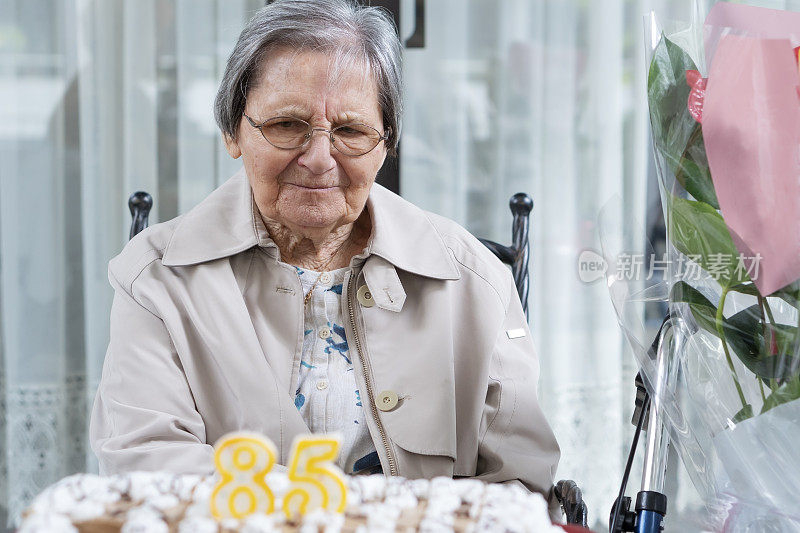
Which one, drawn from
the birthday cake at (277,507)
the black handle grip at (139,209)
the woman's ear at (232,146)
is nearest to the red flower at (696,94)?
the birthday cake at (277,507)

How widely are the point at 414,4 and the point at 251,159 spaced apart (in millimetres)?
958

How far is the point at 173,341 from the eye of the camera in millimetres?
1140

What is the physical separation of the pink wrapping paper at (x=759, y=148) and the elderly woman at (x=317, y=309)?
585 millimetres

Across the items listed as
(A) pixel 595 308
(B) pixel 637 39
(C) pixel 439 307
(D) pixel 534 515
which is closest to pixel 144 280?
(C) pixel 439 307

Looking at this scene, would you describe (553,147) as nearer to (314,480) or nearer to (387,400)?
(387,400)

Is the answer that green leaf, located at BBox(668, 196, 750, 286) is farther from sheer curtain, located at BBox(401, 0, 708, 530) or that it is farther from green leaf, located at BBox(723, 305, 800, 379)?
sheer curtain, located at BBox(401, 0, 708, 530)

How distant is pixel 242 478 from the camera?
58cm

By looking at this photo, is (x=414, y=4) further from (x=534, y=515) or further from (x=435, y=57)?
(x=534, y=515)

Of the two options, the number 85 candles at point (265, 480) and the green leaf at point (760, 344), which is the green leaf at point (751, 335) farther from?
Answer: the number 85 candles at point (265, 480)

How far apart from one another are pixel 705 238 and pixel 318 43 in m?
0.67

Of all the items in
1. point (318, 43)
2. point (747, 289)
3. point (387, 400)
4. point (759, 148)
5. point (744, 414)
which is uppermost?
point (318, 43)

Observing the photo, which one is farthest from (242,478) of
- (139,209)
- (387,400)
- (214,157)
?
(214,157)

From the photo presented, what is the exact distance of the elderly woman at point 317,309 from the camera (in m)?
1.13

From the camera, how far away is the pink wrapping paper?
25.6 inches
